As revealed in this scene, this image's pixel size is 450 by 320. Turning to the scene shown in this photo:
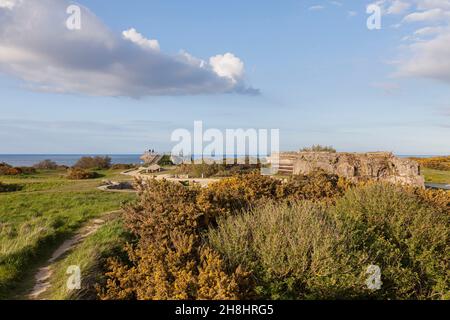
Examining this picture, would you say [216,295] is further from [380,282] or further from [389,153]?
[389,153]

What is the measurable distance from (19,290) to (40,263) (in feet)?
3.88

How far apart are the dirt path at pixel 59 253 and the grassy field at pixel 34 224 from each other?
146 mm

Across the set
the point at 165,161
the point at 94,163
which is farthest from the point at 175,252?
the point at 94,163

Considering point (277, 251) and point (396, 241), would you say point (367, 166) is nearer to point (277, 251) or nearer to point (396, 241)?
point (396, 241)

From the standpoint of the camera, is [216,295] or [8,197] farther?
[8,197]

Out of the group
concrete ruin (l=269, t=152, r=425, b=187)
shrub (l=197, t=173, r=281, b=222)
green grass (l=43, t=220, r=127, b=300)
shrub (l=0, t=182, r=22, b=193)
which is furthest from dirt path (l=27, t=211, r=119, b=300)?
shrub (l=0, t=182, r=22, b=193)

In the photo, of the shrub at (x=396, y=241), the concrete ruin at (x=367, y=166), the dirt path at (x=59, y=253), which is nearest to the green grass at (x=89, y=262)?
the dirt path at (x=59, y=253)

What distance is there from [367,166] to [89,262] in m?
14.6

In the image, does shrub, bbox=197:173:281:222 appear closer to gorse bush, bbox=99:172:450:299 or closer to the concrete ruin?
gorse bush, bbox=99:172:450:299

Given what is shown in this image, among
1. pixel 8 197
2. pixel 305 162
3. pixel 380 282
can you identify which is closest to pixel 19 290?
pixel 380 282

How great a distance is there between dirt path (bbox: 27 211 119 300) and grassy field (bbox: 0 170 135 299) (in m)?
0.15

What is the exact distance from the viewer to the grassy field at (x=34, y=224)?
6.27 m

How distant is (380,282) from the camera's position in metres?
5.89

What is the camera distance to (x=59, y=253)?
7.47 m
